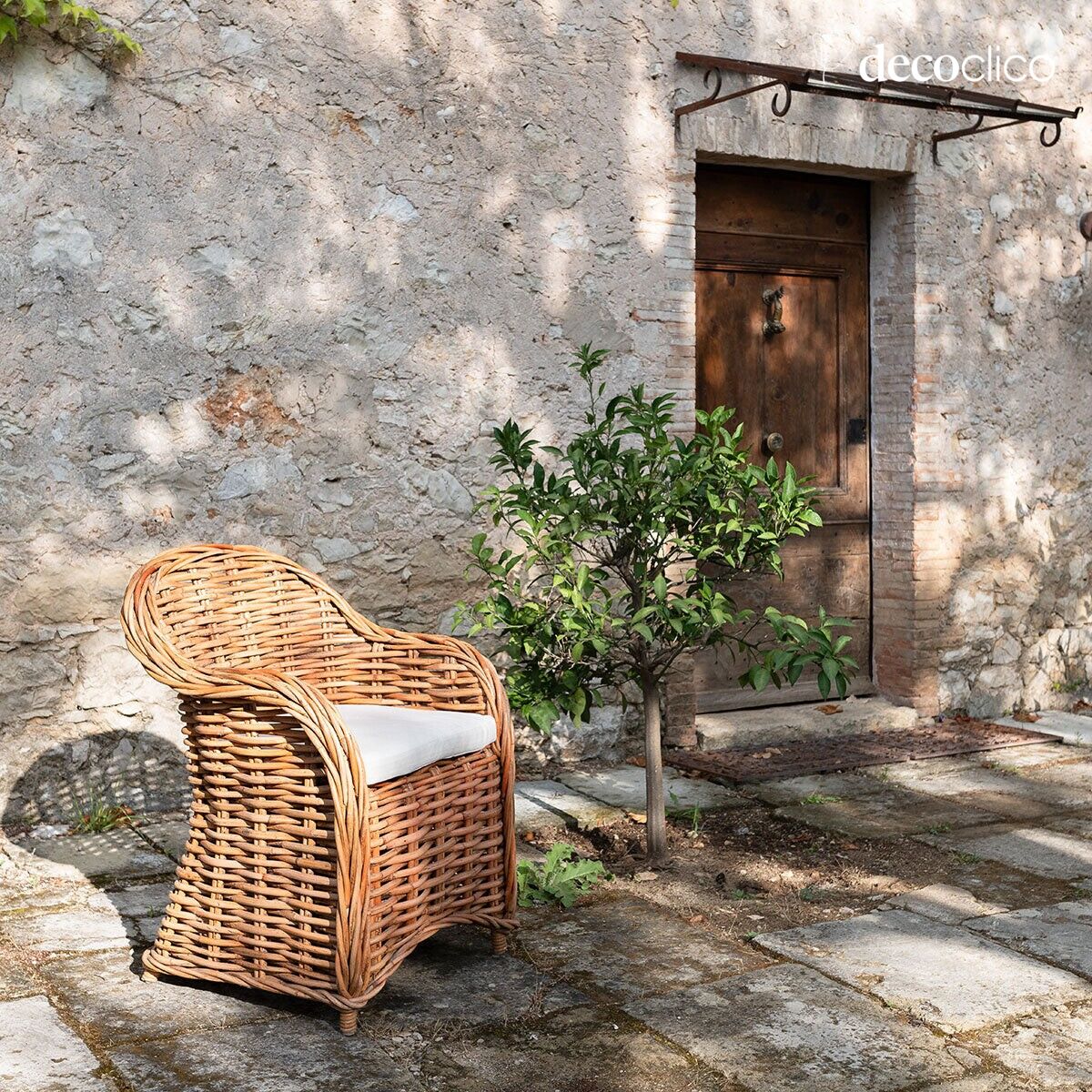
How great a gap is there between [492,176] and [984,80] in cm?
227

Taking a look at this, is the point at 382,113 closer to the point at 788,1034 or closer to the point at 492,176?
the point at 492,176

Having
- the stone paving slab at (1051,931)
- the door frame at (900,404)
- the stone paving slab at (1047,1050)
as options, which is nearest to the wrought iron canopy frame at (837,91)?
the door frame at (900,404)

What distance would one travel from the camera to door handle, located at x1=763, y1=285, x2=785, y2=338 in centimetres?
532

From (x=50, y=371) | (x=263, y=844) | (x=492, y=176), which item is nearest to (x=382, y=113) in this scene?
(x=492, y=176)

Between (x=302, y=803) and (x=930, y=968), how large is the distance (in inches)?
53.7

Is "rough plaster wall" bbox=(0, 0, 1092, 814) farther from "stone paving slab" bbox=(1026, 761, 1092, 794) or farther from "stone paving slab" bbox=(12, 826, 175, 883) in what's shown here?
"stone paving slab" bbox=(1026, 761, 1092, 794)

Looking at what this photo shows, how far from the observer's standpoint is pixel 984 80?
5.56m

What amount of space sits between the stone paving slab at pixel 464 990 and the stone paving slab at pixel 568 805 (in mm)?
1020

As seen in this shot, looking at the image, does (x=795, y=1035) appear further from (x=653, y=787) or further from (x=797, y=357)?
(x=797, y=357)

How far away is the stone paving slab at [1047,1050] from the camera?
7.95ft

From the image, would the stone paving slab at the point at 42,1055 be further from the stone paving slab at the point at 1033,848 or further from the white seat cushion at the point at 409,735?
the stone paving slab at the point at 1033,848

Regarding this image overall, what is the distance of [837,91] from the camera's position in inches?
184

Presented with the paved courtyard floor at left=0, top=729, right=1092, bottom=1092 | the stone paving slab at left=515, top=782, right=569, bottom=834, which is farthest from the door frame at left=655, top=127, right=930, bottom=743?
the paved courtyard floor at left=0, top=729, right=1092, bottom=1092

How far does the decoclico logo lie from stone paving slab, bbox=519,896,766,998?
11.0ft
